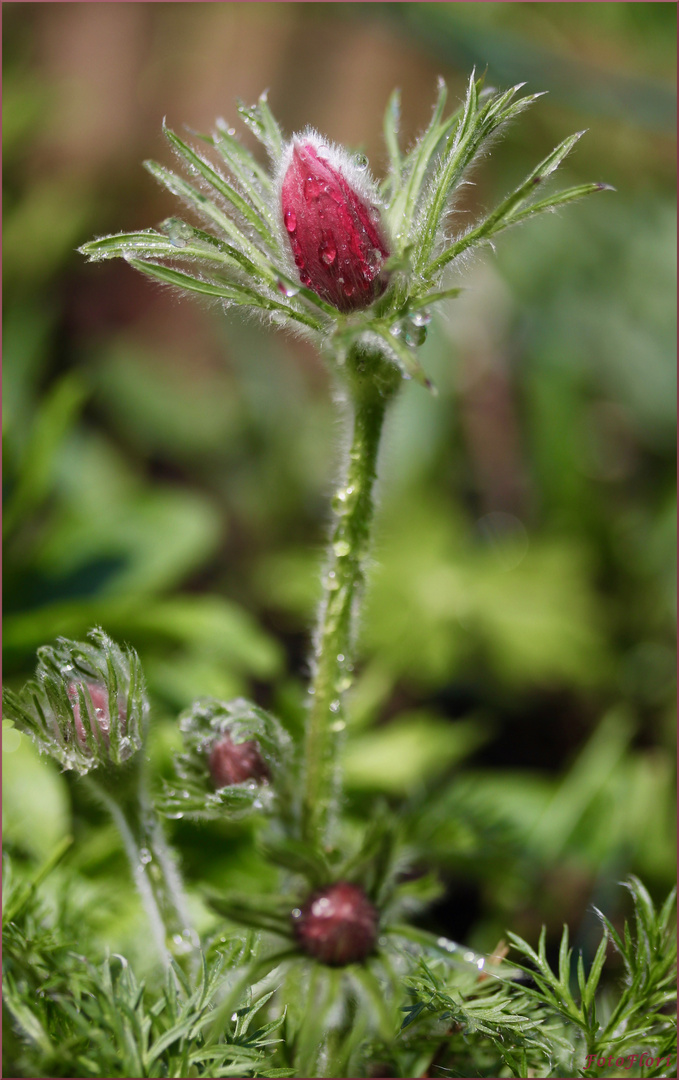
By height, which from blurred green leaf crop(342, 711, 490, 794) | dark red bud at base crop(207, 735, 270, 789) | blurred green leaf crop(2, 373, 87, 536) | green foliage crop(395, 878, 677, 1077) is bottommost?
blurred green leaf crop(342, 711, 490, 794)

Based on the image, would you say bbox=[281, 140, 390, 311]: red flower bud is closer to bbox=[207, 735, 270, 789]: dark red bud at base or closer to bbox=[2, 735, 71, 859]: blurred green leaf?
bbox=[207, 735, 270, 789]: dark red bud at base

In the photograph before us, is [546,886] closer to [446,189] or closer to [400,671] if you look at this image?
[400,671]

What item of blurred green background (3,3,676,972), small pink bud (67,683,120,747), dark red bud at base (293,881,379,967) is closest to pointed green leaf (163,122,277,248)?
small pink bud (67,683,120,747)

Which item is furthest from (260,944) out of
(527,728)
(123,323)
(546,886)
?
(123,323)

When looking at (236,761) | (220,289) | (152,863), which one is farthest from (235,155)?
(152,863)

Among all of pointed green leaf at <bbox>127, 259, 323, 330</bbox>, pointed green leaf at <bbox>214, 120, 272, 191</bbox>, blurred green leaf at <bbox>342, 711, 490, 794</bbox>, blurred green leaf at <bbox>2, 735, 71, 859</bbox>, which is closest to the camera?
pointed green leaf at <bbox>127, 259, 323, 330</bbox>

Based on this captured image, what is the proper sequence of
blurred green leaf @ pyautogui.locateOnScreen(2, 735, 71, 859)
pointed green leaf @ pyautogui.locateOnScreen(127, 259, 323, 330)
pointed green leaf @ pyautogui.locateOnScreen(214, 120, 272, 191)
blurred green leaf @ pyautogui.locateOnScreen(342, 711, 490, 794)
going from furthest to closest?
blurred green leaf @ pyautogui.locateOnScreen(342, 711, 490, 794) → blurred green leaf @ pyautogui.locateOnScreen(2, 735, 71, 859) → pointed green leaf @ pyautogui.locateOnScreen(214, 120, 272, 191) → pointed green leaf @ pyautogui.locateOnScreen(127, 259, 323, 330)

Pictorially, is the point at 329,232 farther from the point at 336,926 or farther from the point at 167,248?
the point at 336,926
